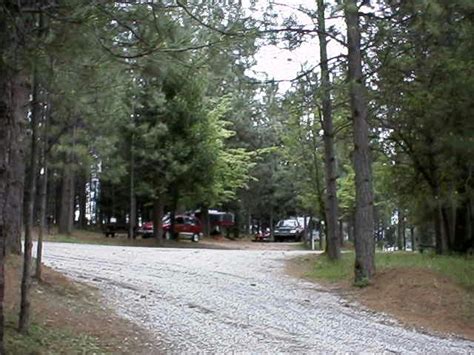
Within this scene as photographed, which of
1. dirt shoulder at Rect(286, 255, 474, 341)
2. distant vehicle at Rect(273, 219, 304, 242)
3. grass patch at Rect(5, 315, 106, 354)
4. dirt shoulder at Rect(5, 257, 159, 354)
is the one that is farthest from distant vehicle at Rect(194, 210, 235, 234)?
grass patch at Rect(5, 315, 106, 354)

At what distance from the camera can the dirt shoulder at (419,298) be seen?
10.3m

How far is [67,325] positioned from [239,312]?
3008 millimetres

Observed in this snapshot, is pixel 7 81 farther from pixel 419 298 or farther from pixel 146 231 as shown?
pixel 146 231

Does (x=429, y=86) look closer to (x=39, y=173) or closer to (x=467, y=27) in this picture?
(x=467, y=27)

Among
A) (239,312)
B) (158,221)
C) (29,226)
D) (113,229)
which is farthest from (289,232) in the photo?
(29,226)

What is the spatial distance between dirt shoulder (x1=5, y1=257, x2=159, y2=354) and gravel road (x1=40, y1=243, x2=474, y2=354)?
0.32m

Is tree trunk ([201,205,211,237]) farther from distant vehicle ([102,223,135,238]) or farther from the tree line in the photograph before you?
the tree line

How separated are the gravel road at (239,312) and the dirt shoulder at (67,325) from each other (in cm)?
32

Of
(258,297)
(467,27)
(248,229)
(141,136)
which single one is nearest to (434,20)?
(467,27)

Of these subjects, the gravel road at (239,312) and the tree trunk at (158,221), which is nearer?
the gravel road at (239,312)

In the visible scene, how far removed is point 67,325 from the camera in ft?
25.5

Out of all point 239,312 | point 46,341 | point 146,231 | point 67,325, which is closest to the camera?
point 46,341

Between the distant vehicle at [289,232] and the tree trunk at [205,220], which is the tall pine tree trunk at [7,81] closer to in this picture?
the tree trunk at [205,220]

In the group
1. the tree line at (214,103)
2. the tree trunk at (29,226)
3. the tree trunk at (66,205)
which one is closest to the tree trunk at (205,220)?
the tree line at (214,103)
